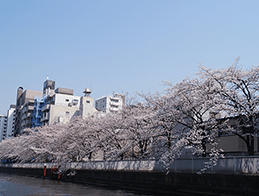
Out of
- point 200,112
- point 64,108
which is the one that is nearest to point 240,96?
point 200,112

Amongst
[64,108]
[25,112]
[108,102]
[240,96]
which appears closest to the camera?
[240,96]

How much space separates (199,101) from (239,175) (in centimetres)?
635

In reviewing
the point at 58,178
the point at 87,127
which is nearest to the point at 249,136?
the point at 87,127

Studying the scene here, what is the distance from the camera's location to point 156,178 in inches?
1045

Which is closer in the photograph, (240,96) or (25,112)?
(240,96)

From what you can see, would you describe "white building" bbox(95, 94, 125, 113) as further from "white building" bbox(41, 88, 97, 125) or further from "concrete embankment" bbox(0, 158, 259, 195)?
"concrete embankment" bbox(0, 158, 259, 195)

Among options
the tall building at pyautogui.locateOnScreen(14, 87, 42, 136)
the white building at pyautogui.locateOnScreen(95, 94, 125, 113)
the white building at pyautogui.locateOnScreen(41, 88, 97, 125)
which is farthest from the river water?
the white building at pyautogui.locateOnScreen(95, 94, 125, 113)

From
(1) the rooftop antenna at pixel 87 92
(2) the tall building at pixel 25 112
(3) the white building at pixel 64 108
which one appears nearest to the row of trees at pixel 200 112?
(3) the white building at pixel 64 108

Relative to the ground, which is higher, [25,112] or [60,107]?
[25,112]

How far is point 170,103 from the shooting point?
81.4ft

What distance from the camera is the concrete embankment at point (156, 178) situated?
62.3 feet

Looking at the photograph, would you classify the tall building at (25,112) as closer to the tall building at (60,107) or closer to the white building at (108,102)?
the tall building at (60,107)

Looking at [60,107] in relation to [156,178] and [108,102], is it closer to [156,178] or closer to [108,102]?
[108,102]

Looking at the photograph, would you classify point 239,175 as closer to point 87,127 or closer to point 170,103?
point 170,103
